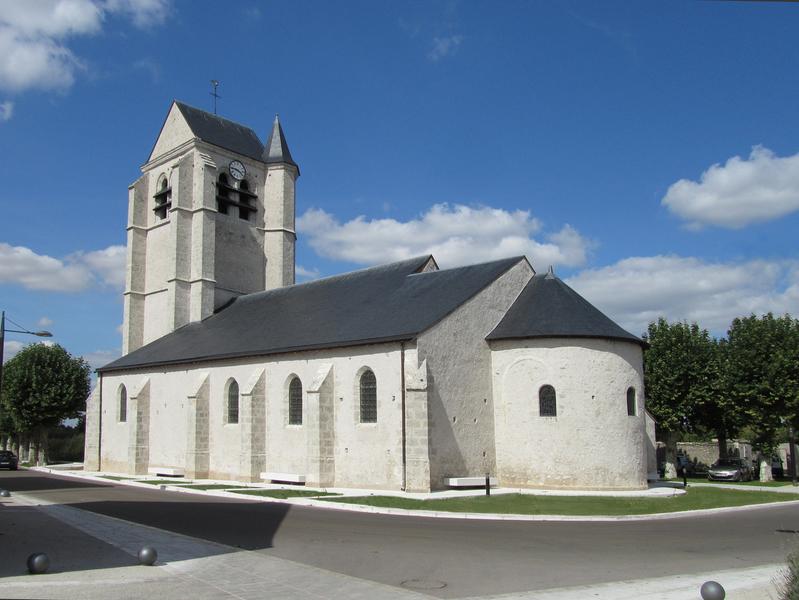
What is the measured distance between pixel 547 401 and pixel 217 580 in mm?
16188

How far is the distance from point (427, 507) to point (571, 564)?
800 cm

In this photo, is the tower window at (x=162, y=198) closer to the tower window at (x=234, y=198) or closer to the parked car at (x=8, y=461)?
the tower window at (x=234, y=198)

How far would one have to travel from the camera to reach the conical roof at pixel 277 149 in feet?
138

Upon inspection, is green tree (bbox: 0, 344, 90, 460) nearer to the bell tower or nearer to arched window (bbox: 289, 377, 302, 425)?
the bell tower

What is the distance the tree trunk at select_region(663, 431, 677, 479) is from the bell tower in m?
22.7

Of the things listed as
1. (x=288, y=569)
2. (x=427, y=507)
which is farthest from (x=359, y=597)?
(x=427, y=507)

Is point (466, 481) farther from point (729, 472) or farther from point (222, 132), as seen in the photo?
point (222, 132)

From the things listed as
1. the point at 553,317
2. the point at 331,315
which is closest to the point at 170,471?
the point at 331,315

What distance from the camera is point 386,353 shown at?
913 inches

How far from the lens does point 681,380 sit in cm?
3403

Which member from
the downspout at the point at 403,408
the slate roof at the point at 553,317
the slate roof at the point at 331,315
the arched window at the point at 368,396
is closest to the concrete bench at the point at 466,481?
the downspout at the point at 403,408

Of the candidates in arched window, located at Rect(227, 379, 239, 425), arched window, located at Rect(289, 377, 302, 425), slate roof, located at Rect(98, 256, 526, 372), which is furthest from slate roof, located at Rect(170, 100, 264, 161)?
arched window, located at Rect(289, 377, 302, 425)

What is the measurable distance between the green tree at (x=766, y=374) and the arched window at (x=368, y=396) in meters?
18.9

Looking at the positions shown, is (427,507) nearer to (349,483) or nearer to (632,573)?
(349,483)
